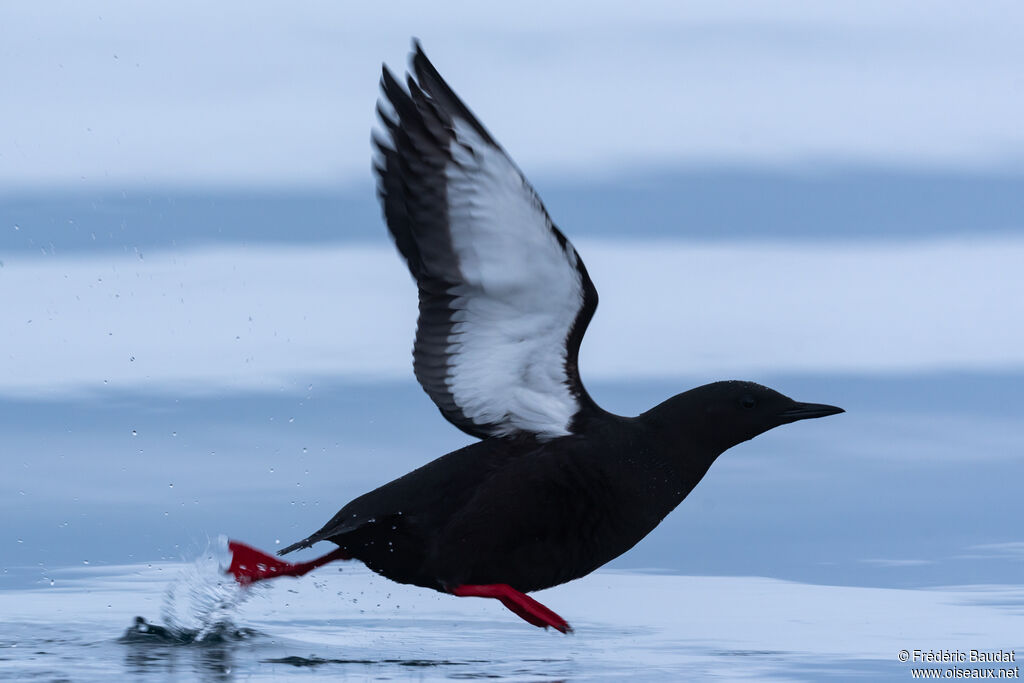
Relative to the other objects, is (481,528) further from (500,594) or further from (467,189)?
(467,189)

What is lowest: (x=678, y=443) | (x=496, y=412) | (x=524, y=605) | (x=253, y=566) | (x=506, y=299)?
(x=524, y=605)

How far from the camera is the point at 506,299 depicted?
25.1 ft

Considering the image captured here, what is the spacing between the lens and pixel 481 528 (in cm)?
767

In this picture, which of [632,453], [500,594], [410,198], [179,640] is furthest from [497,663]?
[410,198]

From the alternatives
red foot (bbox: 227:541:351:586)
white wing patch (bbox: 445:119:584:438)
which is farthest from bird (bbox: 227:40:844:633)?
red foot (bbox: 227:541:351:586)

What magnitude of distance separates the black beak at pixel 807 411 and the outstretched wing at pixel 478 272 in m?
1.18

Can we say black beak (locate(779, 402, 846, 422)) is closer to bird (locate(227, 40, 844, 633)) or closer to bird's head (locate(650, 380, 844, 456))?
bird's head (locate(650, 380, 844, 456))

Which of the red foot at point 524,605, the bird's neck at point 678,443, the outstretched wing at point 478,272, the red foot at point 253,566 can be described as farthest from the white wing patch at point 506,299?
the red foot at point 253,566

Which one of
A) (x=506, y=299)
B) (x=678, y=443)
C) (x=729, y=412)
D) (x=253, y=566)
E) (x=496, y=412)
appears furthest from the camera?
(x=253, y=566)

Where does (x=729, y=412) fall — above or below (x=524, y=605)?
above

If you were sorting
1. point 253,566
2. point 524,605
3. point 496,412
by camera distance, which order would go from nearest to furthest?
point 524,605, point 496,412, point 253,566

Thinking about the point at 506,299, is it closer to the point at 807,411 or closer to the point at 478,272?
the point at 478,272

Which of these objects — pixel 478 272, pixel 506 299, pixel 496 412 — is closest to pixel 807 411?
pixel 496 412

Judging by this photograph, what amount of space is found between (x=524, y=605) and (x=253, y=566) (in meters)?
1.80
